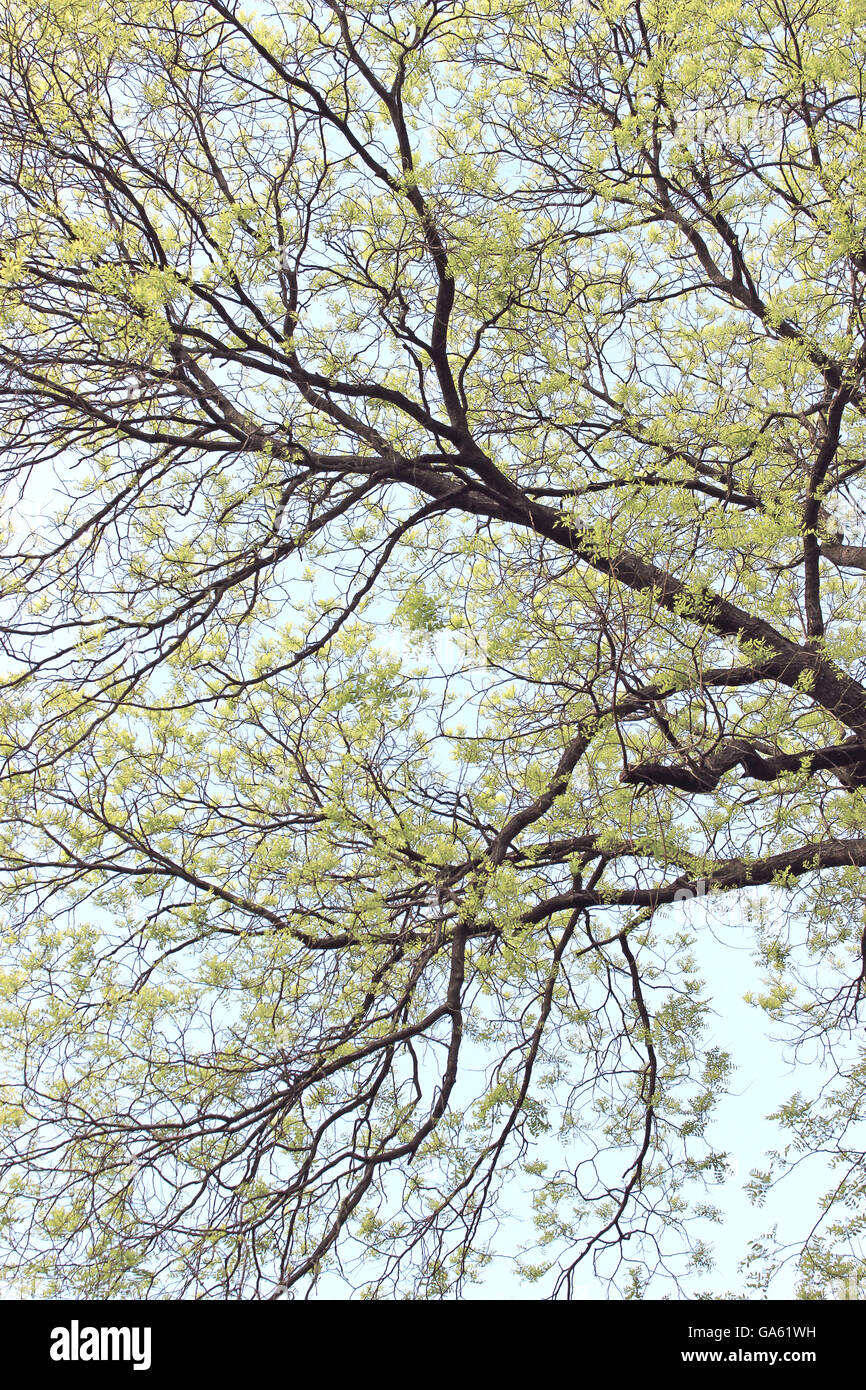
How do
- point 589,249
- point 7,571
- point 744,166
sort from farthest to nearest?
point 589,249, point 744,166, point 7,571

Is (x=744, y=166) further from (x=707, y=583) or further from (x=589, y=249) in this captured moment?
(x=707, y=583)

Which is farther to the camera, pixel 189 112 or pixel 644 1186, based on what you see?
pixel 644 1186

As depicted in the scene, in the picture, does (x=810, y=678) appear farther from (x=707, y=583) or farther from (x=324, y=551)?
(x=324, y=551)

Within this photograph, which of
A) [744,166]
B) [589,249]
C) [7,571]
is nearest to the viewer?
[7,571]

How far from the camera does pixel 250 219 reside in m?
5.25

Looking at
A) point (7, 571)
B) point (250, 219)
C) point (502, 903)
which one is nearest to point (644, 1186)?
point (502, 903)

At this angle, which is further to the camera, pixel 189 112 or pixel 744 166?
pixel 744 166

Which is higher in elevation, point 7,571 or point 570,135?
point 570,135

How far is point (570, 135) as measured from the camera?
671 cm
